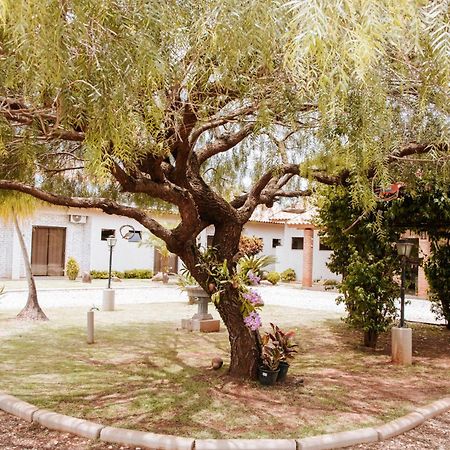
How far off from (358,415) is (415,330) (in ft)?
23.3

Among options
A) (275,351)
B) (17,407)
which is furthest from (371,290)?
(17,407)

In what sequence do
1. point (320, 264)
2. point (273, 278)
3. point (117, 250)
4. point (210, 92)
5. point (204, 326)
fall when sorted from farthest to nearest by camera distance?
1. point (320, 264)
2. point (117, 250)
3. point (273, 278)
4. point (204, 326)
5. point (210, 92)

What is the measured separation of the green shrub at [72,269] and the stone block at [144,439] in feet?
64.2

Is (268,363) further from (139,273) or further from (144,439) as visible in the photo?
(139,273)

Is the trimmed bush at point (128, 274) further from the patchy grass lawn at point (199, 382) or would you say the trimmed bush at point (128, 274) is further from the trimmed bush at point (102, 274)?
the patchy grass lawn at point (199, 382)

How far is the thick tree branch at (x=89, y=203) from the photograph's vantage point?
5674mm

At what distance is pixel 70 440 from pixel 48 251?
67.8 feet

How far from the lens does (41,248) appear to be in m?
23.7

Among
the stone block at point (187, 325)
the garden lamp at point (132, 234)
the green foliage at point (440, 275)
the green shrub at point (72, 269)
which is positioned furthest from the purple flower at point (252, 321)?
the green shrub at point (72, 269)

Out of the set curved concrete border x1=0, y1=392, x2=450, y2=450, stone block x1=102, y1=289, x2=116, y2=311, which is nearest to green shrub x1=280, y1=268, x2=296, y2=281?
stone block x1=102, y1=289, x2=116, y2=311

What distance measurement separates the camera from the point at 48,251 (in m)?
Answer: 24.0

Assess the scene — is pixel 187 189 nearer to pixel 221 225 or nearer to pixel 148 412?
pixel 221 225

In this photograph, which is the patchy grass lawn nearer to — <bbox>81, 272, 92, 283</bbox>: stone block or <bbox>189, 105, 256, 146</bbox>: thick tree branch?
<bbox>189, 105, 256, 146</bbox>: thick tree branch

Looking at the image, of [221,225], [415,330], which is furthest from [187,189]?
[415,330]
